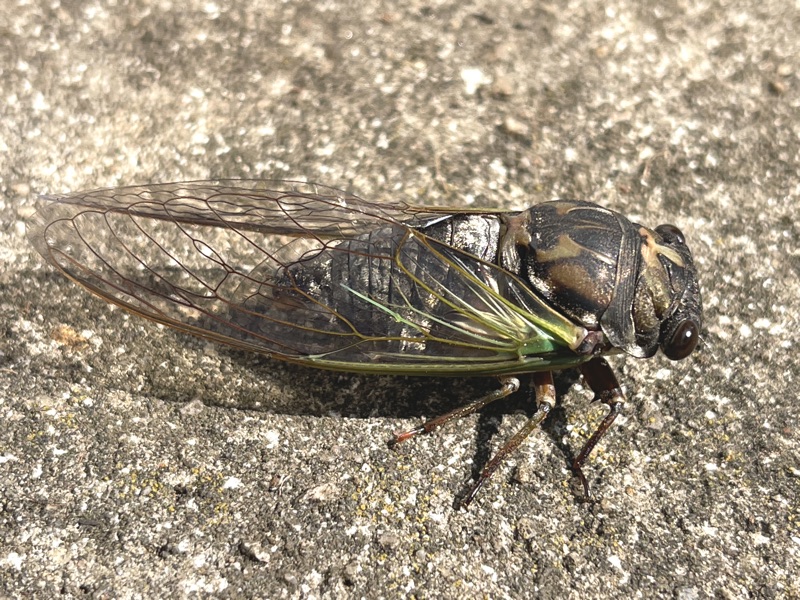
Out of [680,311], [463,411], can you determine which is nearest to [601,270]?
A: [680,311]

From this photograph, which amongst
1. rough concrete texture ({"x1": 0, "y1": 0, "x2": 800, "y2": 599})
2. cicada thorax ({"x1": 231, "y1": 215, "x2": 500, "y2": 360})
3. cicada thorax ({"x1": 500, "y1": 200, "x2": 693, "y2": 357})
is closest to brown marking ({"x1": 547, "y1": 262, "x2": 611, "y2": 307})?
cicada thorax ({"x1": 500, "y1": 200, "x2": 693, "y2": 357})

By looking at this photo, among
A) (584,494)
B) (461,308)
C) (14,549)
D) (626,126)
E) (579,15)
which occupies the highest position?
(579,15)

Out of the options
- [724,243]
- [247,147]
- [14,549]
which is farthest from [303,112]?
[14,549]

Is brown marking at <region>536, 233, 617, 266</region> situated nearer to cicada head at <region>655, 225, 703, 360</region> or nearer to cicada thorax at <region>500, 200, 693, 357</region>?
cicada thorax at <region>500, 200, 693, 357</region>

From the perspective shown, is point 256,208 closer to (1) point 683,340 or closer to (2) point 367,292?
(2) point 367,292

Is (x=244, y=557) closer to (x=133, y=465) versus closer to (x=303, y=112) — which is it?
(x=133, y=465)

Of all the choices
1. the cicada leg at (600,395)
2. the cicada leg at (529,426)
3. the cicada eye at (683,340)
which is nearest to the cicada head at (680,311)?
the cicada eye at (683,340)

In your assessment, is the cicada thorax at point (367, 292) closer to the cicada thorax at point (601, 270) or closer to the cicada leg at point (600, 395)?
the cicada thorax at point (601, 270)
